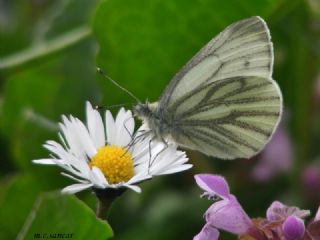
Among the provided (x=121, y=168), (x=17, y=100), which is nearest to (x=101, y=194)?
(x=121, y=168)

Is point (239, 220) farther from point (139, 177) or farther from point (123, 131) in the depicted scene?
point (123, 131)

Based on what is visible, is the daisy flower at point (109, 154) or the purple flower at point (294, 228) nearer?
the purple flower at point (294, 228)

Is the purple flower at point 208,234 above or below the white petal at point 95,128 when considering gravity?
below

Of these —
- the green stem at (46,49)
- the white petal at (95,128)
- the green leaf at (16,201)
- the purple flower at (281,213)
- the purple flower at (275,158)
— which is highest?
the green stem at (46,49)

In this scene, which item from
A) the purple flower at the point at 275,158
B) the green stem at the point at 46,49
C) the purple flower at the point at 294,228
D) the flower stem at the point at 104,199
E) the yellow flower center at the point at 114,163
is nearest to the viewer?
the purple flower at the point at 294,228

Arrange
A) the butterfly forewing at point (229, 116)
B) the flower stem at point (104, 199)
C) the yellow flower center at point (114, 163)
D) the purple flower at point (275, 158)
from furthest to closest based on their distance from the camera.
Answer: the purple flower at point (275, 158), the butterfly forewing at point (229, 116), the yellow flower center at point (114, 163), the flower stem at point (104, 199)

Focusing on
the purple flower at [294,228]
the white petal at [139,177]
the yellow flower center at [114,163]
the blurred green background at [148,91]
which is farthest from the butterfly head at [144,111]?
the purple flower at [294,228]

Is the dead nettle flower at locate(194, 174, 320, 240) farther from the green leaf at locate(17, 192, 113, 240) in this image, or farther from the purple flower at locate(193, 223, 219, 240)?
the green leaf at locate(17, 192, 113, 240)

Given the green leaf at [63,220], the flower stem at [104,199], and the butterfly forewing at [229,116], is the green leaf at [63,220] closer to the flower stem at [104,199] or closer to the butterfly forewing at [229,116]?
the flower stem at [104,199]
